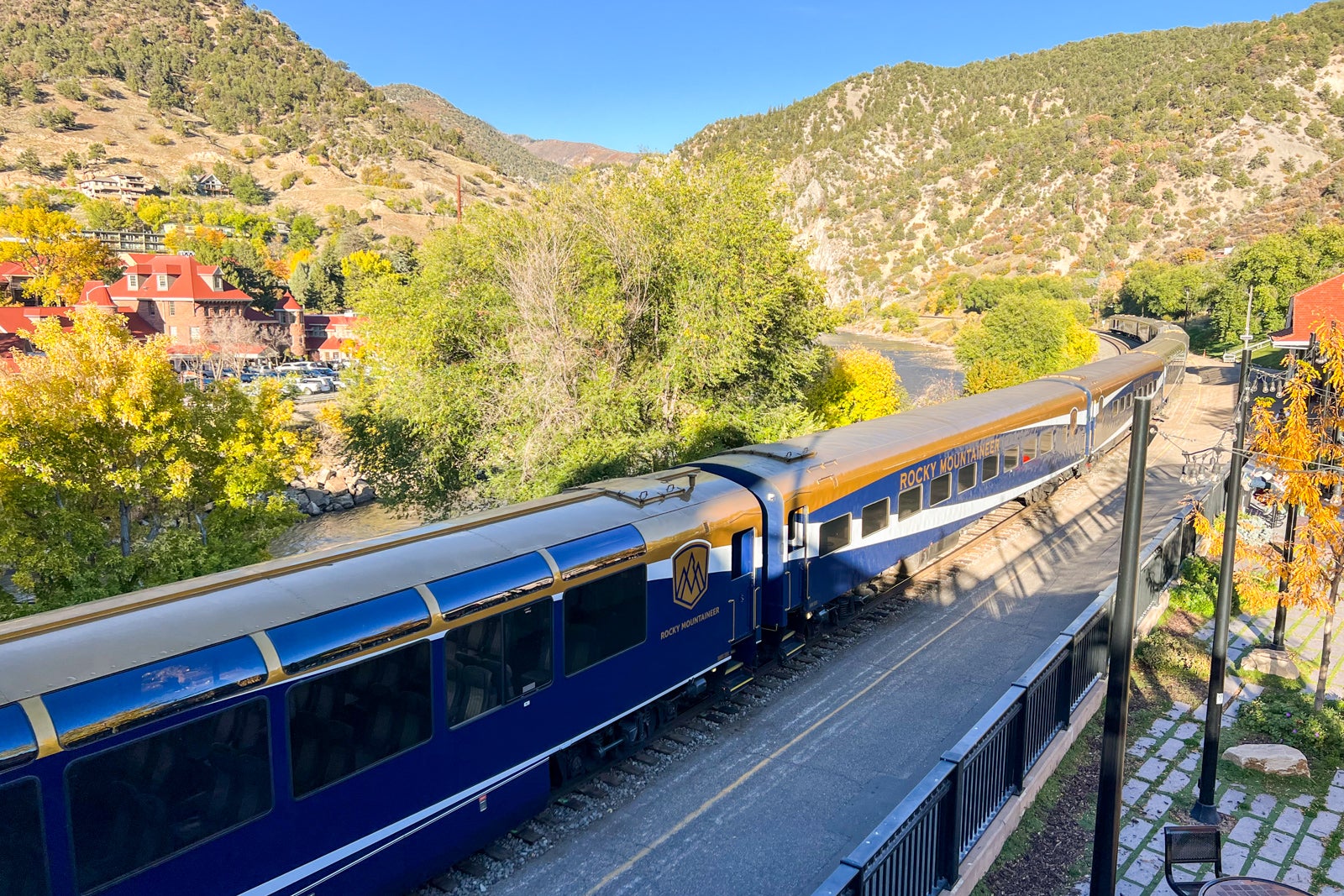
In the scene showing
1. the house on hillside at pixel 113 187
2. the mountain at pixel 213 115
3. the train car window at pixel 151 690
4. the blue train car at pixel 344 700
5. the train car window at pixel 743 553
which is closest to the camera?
the train car window at pixel 151 690

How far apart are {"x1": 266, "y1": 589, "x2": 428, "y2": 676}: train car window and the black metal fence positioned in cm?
394

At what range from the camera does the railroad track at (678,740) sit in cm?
809

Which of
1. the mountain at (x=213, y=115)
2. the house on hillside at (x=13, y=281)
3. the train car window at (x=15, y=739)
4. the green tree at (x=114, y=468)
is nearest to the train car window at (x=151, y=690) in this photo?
the train car window at (x=15, y=739)

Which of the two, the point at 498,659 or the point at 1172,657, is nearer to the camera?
the point at 498,659

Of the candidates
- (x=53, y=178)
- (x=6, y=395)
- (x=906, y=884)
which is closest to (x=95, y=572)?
(x=6, y=395)

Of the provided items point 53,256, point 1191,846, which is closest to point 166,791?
point 1191,846

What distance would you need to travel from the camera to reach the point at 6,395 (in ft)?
40.8

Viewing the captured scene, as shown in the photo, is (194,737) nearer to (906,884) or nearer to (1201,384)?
(906,884)

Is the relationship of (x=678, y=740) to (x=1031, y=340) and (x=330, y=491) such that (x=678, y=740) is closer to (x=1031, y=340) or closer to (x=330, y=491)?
(x=330, y=491)

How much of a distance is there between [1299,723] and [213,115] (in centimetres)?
18201

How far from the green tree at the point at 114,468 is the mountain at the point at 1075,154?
278ft

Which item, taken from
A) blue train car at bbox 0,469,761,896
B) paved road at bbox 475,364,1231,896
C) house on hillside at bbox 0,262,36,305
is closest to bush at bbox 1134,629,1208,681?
paved road at bbox 475,364,1231,896

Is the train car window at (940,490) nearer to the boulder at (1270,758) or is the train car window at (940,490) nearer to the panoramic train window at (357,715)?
the boulder at (1270,758)

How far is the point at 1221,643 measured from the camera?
931cm
